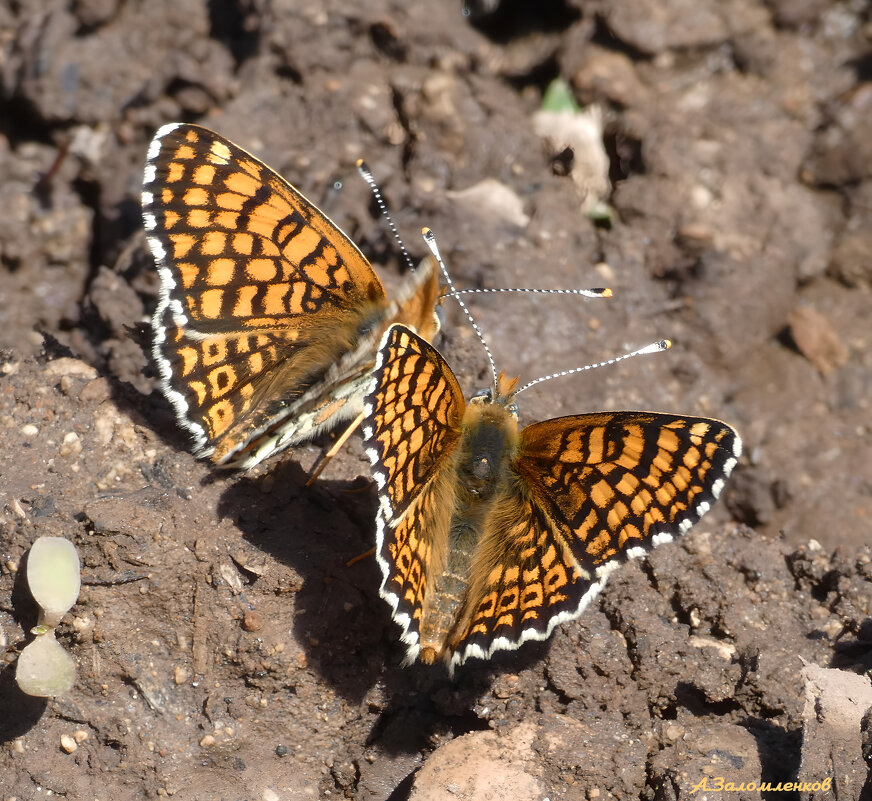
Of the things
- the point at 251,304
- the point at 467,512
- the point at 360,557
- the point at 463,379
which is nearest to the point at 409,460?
the point at 467,512

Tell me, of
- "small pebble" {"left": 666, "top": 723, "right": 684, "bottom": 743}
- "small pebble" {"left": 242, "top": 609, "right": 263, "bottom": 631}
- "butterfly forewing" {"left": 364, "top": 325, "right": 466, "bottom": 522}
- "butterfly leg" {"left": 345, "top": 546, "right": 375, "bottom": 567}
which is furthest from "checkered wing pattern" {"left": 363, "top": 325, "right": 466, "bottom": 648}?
"small pebble" {"left": 666, "top": 723, "right": 684, "bottom": 743}

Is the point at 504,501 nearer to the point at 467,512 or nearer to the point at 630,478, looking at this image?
the point at 467,512

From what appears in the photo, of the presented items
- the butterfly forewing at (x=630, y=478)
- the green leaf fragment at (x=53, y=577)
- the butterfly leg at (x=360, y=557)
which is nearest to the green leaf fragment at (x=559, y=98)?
the butterfly forewing at (x=630, y=478)

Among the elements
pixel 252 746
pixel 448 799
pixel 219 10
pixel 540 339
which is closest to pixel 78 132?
pixel 219 10

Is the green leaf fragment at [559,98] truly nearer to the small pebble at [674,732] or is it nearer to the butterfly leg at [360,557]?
the butterfly leg at [360,557]

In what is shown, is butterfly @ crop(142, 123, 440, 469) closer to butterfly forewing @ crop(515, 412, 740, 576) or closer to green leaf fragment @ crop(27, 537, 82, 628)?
green leaf fragment @ crop(27, 537, 82, 628)
